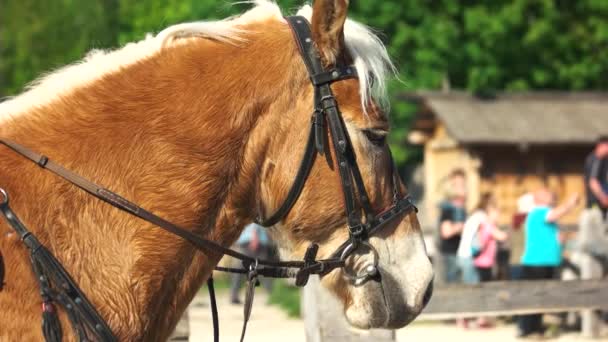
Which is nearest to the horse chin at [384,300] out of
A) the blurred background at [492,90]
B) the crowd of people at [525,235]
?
the crowd of people at [525,235]

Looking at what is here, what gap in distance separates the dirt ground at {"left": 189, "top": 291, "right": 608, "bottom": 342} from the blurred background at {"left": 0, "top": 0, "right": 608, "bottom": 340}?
320 inches

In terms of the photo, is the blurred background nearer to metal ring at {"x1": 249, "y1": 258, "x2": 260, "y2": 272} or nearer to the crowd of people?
the crowd of people

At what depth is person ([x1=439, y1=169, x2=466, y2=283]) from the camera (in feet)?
46.1

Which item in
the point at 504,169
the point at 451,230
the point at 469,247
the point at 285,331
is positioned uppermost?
the point at 451,230

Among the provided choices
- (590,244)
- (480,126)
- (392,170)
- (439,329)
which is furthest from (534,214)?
(480,126)

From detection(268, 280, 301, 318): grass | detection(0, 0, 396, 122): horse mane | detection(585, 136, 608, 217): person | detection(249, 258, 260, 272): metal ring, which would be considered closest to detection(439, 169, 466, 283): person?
detection(585, 136, 608, 217): person

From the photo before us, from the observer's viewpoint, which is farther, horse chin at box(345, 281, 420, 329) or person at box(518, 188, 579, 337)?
person at box(518, 188, 579, 337)

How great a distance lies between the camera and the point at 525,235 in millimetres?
13891

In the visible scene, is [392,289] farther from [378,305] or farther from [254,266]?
[254,266]

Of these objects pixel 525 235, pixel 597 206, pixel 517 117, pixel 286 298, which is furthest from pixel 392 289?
pixel 517 117

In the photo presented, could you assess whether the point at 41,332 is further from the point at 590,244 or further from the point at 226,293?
the point at 226,293

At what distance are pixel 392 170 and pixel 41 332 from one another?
1.42m

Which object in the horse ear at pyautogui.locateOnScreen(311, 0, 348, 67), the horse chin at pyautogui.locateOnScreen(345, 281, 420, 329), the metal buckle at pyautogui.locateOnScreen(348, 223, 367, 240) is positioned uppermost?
the horse ear at pyautogui.locateOnScreen(311, 0, 348, 67)

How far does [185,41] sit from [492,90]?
2862 cm
